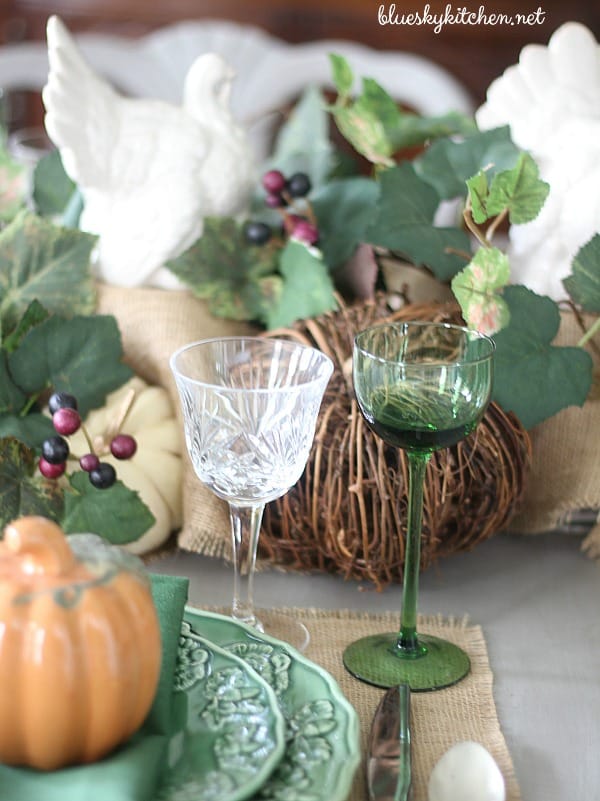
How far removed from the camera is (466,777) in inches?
20.1

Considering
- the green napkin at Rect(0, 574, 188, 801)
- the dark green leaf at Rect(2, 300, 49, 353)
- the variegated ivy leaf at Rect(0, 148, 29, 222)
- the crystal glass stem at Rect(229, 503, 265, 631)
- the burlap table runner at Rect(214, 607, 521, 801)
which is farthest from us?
the variegated ivy leaf at Rect(0, 148, 29, 222)

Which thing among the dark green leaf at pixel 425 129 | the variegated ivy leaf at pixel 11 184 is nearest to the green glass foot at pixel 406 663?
the dark green leaf at pixel 425 129

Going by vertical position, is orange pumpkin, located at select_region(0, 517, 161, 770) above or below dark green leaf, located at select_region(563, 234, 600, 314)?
below

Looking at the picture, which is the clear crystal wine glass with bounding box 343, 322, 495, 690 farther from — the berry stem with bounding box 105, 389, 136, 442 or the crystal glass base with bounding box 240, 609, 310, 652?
the berry stem with bounding box 105, 389, 136, 442

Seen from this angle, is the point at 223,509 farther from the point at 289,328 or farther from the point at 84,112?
the point at 84,112

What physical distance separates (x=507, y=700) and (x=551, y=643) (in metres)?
0.08

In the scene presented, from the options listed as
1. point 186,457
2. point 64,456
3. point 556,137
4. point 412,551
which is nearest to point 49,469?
point 64,456

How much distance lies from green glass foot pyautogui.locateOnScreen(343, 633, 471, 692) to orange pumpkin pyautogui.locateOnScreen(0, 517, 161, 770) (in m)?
0.20

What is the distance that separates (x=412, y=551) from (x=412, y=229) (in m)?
0.27

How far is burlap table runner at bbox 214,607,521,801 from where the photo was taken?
0.54m

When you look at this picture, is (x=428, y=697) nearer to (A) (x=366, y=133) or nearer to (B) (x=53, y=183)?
(A) (x=366, y=133)

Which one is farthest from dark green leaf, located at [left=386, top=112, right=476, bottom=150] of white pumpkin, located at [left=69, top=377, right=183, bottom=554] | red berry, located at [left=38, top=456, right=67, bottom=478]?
red berry, located at [left=38, top=456, right=67, bottom=478]

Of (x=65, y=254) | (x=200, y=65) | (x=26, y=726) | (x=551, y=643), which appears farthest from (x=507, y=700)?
(x=200, y=65)

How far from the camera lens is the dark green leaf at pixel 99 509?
686mm
